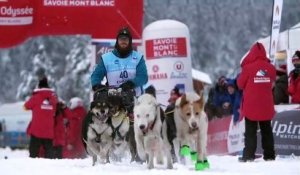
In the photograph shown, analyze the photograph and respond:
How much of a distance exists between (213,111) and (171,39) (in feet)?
5.99

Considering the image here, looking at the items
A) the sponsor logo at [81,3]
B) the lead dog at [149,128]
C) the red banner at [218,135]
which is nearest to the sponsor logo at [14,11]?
the sponsor logo at [81,3]

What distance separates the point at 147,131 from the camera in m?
6.93

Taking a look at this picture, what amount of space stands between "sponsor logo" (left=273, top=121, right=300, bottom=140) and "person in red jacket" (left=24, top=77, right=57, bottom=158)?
423cm

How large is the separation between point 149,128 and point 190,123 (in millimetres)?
444

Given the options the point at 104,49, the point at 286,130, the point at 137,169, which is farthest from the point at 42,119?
the point at 137,169

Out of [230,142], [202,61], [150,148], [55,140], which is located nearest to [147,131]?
[150,148]

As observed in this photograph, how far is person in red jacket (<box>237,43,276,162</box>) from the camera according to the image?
8938 millimetres

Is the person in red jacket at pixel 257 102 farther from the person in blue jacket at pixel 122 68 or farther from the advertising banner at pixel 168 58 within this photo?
the advertising banner at pixel 168 58

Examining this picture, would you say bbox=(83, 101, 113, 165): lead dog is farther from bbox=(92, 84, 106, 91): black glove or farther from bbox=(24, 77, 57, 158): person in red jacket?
bbox=(24, 77, 57, 158): person in red jacket

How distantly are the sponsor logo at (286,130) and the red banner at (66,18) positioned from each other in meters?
3.68

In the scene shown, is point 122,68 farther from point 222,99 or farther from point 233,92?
point 222,99

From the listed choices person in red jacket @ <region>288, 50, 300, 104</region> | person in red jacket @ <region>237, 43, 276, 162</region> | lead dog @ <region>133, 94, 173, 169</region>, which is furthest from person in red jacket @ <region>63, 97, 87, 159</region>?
lead dog @ <region>133, 94, 173, 169</region>

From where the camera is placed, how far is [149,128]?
691 cm

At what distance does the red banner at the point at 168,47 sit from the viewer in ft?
46.6
